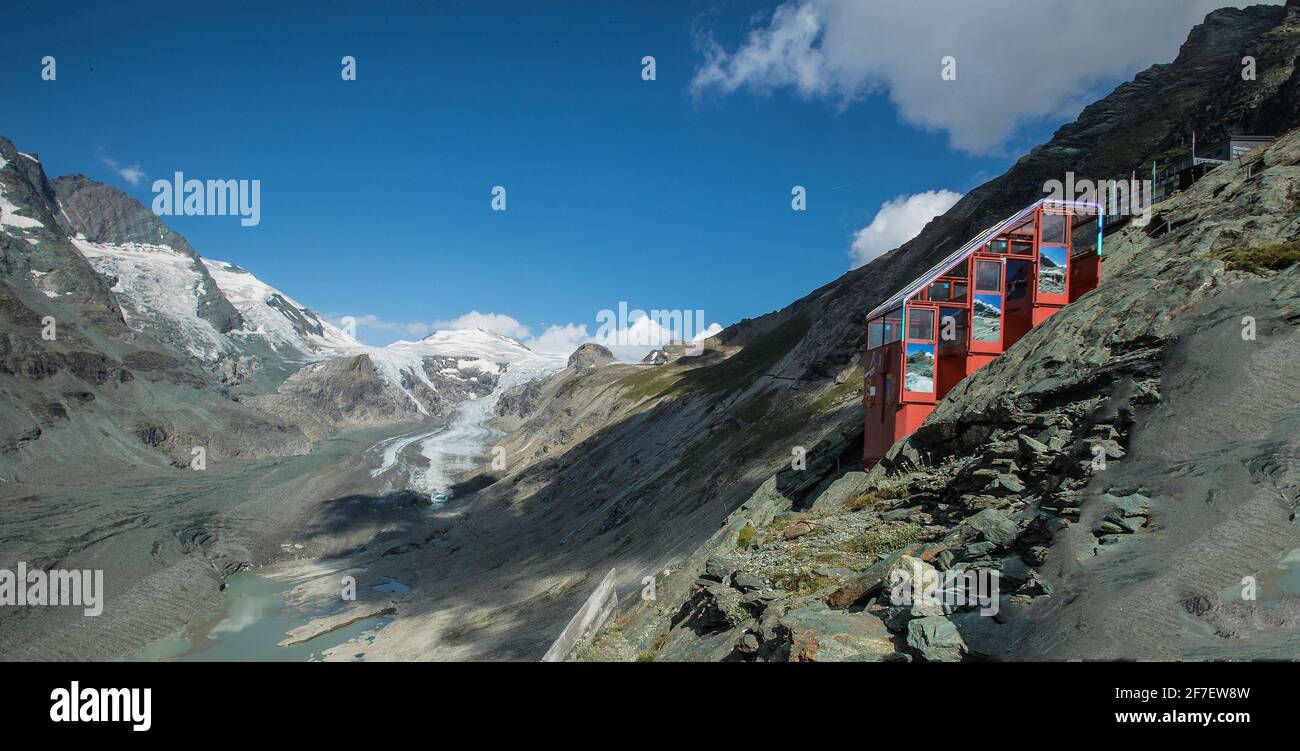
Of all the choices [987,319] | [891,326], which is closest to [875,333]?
[891,326]

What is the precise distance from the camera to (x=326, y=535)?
92750 mm

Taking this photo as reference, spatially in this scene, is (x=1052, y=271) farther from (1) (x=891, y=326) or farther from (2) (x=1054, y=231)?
(1) (x=891, y=326)

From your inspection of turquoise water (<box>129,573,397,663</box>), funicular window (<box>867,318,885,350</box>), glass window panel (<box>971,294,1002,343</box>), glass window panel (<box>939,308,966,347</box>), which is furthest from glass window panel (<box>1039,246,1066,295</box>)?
turquoise water (<box>129,573,397,663</box>)

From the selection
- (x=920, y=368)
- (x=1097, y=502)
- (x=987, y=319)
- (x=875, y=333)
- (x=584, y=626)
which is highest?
(x=987, y=319)

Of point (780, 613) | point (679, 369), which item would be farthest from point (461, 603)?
point (679, 369)

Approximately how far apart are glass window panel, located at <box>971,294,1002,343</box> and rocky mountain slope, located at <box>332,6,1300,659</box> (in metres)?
3.28

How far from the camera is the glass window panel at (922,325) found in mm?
22328

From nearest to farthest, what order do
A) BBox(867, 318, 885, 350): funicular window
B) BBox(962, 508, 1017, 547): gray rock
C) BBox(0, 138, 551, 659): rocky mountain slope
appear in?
BBox(962, 508, 1017, 547): gray rock, BBox(867, 318, 885, 350): funicular window, BBox(0, 138, 551, 659): rocky mountain slope

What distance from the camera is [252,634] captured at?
57906 millimetres

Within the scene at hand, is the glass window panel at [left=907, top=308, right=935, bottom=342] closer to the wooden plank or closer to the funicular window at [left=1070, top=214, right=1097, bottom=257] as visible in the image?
the funicular window at [left=1070, top=214, right=1097, bottom=257]

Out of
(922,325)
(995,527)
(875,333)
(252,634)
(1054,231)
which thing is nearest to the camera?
(995,527)

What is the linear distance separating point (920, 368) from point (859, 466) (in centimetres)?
391

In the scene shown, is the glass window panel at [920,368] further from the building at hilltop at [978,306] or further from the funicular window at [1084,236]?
the funicular window at [1084,236]

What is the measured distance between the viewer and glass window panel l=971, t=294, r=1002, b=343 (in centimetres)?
2225
